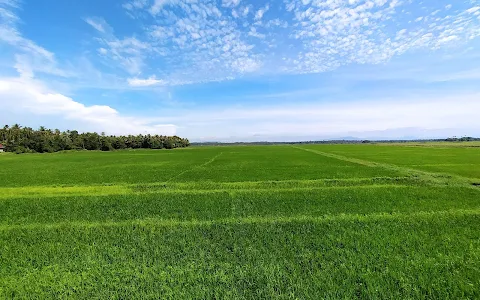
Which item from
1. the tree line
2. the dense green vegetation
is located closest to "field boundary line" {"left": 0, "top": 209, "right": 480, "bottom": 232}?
the dense green vegetation

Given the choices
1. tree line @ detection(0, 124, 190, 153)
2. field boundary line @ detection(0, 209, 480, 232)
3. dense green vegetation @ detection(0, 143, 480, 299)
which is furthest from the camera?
tree line @ detection(0, 124, 190, 153)

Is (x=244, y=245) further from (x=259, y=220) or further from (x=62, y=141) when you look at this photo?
(x=62, y=141)

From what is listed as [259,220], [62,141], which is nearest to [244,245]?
[259,220]

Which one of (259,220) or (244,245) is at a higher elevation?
(259,220)

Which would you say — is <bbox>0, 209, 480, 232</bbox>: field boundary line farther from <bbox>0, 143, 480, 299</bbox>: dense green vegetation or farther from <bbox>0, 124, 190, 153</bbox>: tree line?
<bbox>0, 124, 190, 153</bbox>: tree line

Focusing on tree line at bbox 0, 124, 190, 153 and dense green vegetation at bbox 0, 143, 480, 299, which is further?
tree line at bbox 0, 124, 190, 153

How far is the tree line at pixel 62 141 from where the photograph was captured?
96250mm

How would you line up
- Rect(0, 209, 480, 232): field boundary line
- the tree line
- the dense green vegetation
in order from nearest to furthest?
the dense green vegetation, Rect(0, 209, 480, 232): field boundary line, the tree line

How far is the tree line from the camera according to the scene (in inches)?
3789

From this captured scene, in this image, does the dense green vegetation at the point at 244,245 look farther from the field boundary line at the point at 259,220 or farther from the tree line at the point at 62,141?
the tree line at the point at 62,141

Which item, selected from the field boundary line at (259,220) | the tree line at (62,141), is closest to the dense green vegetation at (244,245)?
the field boundary line at (259,220)

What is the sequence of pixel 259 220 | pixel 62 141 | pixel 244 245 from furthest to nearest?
pixel 62 141, pixel 259 220, pixel 244 245

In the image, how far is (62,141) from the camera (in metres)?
104

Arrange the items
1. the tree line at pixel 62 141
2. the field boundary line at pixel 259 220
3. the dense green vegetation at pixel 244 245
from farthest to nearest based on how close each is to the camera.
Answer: the tree line at pixel 62 141 < the field boundary line at pixel 259 220 < the dense green vegetation at pixel 244 245
